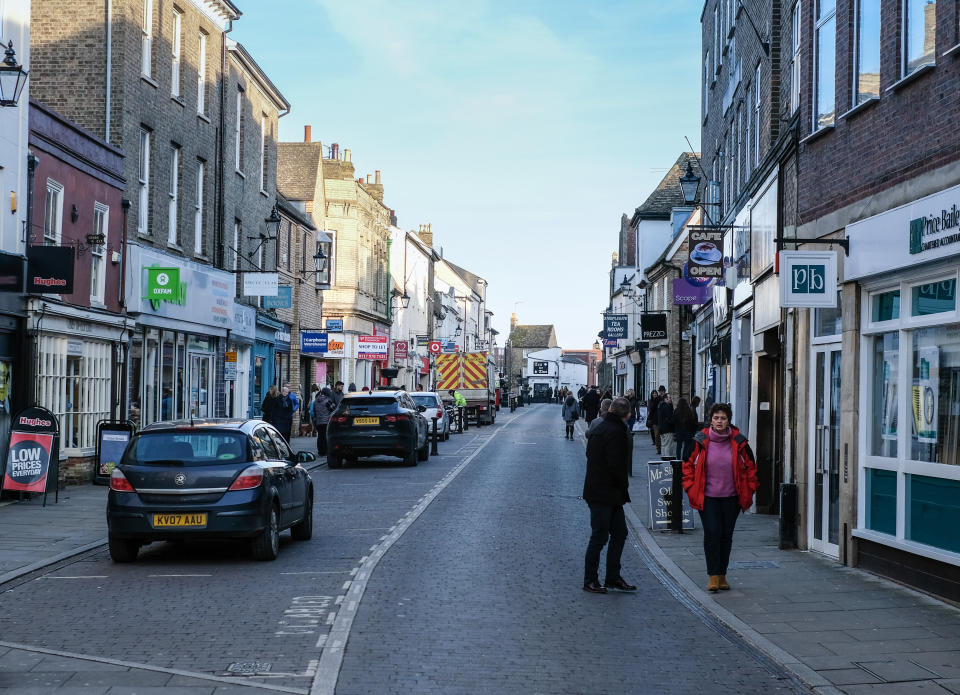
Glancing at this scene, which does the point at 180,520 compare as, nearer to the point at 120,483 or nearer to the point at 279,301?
the point at 120,483

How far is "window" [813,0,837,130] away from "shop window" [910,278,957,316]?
3126 mm

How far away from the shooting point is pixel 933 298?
10953mm

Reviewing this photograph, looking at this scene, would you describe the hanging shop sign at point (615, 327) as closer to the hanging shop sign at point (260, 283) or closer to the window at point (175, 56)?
the hanging shop sign at point (260, 283)

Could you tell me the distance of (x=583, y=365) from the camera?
162500 millimetres

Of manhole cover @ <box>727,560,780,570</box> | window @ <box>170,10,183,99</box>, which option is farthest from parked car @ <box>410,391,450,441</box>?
manhole cover @ <box>727,560,780,570</box>

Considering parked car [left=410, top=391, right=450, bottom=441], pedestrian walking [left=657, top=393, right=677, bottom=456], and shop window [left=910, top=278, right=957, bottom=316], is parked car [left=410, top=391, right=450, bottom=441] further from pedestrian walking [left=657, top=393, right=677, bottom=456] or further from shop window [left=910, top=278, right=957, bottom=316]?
shop window [left=910, top=278, right=957, bottom=316]

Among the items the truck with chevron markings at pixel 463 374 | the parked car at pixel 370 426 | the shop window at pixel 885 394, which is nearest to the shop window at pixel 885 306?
the shop window at pixel 885 394

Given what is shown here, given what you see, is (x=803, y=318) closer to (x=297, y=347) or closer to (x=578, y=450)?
(x=578, y=450)

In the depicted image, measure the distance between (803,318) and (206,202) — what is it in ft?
64.8

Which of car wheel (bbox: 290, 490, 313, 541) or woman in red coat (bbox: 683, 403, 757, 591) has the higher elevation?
woman in red coat (bbox: 683, 403, 757, 591)

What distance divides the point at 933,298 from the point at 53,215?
15.1m

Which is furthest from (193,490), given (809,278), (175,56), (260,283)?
(175,56)

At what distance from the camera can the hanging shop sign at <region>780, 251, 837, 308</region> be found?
503 inches

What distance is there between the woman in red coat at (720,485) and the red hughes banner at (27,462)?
34.9 feet
